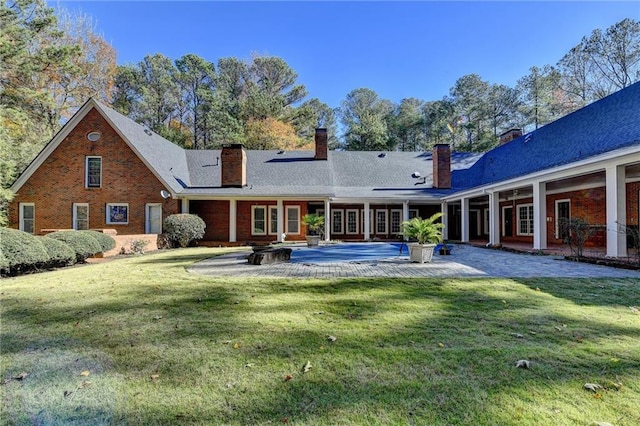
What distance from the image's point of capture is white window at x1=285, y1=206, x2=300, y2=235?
2047cm

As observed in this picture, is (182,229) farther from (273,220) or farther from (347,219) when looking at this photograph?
(347,219)

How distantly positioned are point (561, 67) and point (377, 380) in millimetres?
41449

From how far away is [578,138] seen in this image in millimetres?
14195

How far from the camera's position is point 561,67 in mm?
32875

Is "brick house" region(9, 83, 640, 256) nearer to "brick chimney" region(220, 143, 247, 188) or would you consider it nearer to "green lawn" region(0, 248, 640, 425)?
"brick chimney" region(220, 143, 247, 188)

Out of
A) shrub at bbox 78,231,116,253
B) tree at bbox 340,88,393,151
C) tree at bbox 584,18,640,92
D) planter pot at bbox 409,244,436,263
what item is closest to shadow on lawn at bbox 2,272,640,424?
planter pot at bbox 409,244,436,263

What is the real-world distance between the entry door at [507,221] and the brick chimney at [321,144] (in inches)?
488

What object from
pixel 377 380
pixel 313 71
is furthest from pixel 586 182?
pixel 313 71

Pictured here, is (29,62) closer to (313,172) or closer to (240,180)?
(240,180)

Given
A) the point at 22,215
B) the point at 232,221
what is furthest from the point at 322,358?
the point at 22,215

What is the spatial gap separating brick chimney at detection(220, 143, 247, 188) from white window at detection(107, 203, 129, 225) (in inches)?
220

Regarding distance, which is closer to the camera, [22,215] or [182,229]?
[182,229]

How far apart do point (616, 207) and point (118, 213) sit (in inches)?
872

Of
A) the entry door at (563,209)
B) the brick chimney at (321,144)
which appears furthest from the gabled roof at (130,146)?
the entry door at (563,209)
